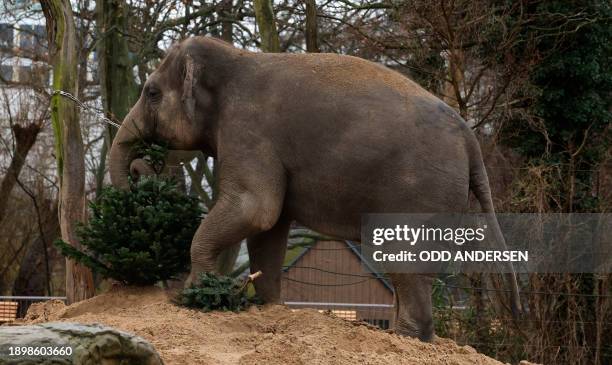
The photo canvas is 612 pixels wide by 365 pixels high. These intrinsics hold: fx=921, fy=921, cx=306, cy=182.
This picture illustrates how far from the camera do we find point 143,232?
24.5 ft

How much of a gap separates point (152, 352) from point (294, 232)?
13.3 meters

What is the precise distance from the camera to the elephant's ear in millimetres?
7488

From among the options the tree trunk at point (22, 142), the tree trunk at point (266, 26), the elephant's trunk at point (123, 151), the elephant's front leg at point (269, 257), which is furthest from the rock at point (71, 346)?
the tree trunk at point (22, 142)

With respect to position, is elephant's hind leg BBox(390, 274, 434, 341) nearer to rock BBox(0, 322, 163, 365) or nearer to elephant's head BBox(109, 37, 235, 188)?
elephant's head BBox(109, 37, 235, 188)

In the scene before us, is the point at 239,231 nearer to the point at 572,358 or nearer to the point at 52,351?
the point at 52,351

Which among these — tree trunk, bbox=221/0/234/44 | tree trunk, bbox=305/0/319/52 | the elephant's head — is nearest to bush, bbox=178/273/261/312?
the elephant's head

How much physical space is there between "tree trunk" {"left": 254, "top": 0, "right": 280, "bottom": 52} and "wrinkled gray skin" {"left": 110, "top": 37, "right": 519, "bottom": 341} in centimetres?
490

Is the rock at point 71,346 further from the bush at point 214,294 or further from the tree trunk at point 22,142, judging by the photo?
the tree trunk at point 22,142

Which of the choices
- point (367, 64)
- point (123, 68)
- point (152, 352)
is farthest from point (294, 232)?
point (152, 352)

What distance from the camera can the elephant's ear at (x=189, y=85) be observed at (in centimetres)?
749

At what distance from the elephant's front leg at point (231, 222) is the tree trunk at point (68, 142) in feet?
10.2

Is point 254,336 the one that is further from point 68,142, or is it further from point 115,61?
point 115,61

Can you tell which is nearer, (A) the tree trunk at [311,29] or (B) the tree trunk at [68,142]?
(B) the tree trunk at [68,142]

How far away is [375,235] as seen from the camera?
7.07m
